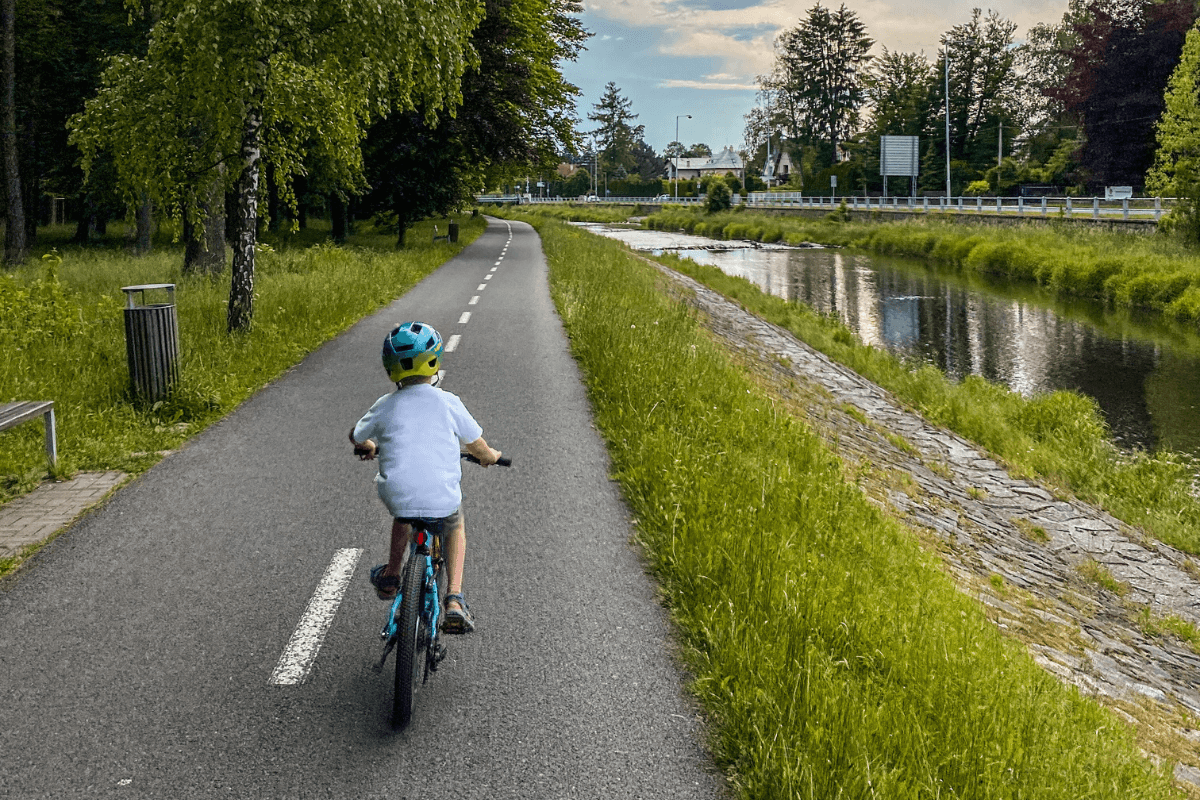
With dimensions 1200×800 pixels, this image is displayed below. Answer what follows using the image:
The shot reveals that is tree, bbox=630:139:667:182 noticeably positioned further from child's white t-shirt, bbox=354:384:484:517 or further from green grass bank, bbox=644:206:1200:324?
child's white t-shirt, bbox=354:384:484:517

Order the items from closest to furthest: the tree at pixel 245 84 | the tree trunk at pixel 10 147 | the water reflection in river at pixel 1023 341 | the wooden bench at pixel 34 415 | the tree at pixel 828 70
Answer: the wooden bench at pixel 34 415
the tree at pixel 245 84
the water reflection in river at pixel 1023 341
the tree trunk at pixel 10 147
the tree at pixel 828 70

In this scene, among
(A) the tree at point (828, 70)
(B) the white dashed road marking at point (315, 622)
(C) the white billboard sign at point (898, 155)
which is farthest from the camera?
(A) the tree at point (828, 70)

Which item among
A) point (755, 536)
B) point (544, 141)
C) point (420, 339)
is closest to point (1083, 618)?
point (755, 536)

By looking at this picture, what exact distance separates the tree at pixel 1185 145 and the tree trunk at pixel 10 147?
32697mm

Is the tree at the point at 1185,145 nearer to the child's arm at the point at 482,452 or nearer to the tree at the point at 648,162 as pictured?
the child's arm at the point at 482,452

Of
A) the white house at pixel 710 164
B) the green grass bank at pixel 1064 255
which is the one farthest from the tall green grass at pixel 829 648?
→ the white house at pixel 710 164

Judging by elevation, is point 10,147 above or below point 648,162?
below

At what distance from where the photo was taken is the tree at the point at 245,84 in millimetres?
11609

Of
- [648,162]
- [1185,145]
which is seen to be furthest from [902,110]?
[648,162]

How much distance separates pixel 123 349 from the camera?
11.3m

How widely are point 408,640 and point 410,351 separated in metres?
1.14

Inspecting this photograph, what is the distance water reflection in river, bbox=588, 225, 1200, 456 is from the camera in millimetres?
16172

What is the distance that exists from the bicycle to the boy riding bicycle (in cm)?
6

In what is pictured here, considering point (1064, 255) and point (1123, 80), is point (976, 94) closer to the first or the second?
point (1123, 80)
